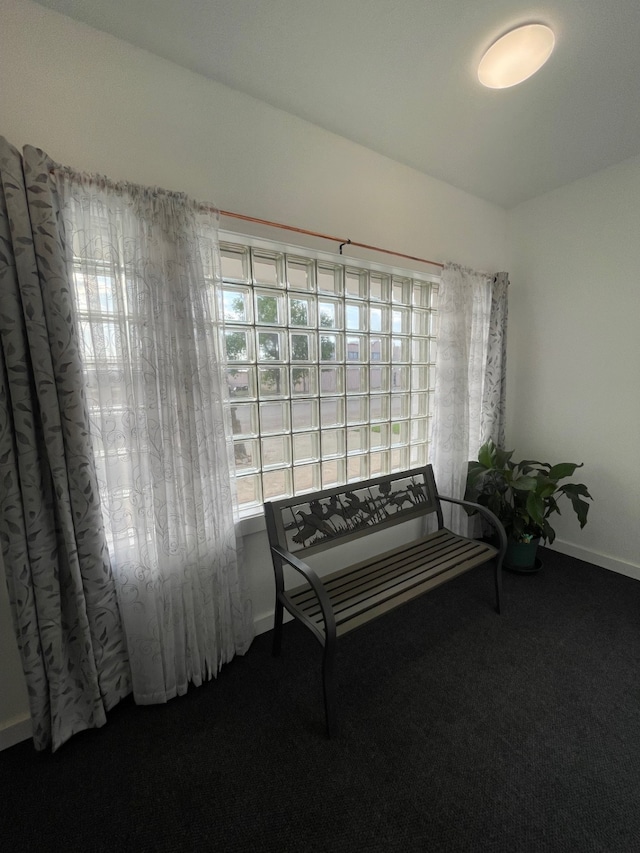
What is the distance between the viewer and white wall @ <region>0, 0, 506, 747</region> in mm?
1114

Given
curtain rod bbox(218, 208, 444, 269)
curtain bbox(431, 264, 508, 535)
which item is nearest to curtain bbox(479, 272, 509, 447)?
curtain bbox(431, 264, 508, 535)

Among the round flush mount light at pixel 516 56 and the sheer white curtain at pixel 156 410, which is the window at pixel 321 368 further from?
the round flush mount light at pixel 516 56

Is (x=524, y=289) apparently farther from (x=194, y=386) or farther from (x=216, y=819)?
(x=216, y=819)

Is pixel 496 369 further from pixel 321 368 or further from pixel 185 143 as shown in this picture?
pixel 185 143

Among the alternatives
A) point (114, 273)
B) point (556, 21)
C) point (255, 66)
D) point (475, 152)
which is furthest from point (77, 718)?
point (475, 152)

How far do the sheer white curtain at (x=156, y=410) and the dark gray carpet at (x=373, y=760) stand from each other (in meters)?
0.26

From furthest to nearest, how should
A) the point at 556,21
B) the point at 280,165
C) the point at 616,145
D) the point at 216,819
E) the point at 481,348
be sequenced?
1. the point at 481,348
2. the point at 616,145
3. the point at 280,165
4. the point at 556,21
5. the point at 216,819

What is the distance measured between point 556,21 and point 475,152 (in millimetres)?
714

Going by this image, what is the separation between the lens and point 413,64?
1335 mm

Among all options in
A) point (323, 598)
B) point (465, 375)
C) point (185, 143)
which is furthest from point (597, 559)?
point (185, 143)

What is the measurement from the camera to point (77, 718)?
4.16 ft

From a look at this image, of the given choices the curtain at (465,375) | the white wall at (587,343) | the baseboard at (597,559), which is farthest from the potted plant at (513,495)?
the baseboard at (597,559)

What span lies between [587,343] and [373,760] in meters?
2.72

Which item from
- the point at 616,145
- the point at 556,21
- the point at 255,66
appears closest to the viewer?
the point at 556,21
